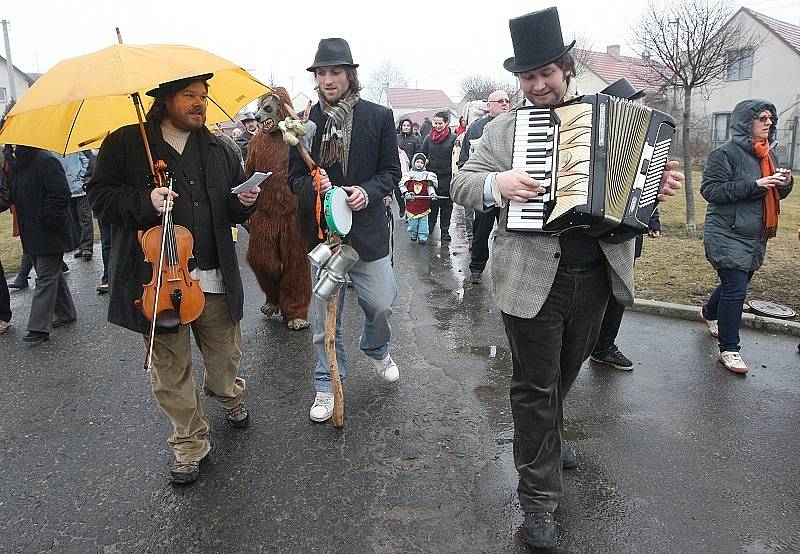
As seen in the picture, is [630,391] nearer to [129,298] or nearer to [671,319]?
[671,319]

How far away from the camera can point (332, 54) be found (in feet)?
10.8

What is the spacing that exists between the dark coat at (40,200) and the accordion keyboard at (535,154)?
14.5ft

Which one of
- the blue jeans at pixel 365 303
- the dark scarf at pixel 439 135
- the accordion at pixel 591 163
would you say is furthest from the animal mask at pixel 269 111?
the dark scarf at pixel 439 135

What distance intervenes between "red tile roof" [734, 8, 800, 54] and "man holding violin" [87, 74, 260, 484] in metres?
29.4

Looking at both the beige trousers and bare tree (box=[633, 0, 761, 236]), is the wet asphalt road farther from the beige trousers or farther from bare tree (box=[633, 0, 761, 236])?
bare tree (box=[633, 0, 761, 236])

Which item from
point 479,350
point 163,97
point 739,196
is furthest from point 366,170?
point 739,196

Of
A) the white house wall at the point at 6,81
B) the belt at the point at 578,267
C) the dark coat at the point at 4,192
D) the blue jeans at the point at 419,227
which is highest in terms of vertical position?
the white house wall at the point at 6,81

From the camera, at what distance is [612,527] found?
2.68 meters

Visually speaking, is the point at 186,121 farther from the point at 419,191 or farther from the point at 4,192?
the point at 419,191

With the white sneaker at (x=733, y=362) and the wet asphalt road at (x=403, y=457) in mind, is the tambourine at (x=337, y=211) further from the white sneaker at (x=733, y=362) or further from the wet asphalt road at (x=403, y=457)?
the white sneaker at (x=733, y=362)

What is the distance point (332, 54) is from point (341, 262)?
118 centimetres

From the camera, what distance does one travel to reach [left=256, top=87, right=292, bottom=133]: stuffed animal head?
4.31 metres

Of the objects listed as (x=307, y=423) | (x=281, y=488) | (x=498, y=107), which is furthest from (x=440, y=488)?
(x=498, y=107)

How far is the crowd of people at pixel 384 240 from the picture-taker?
254 cm
